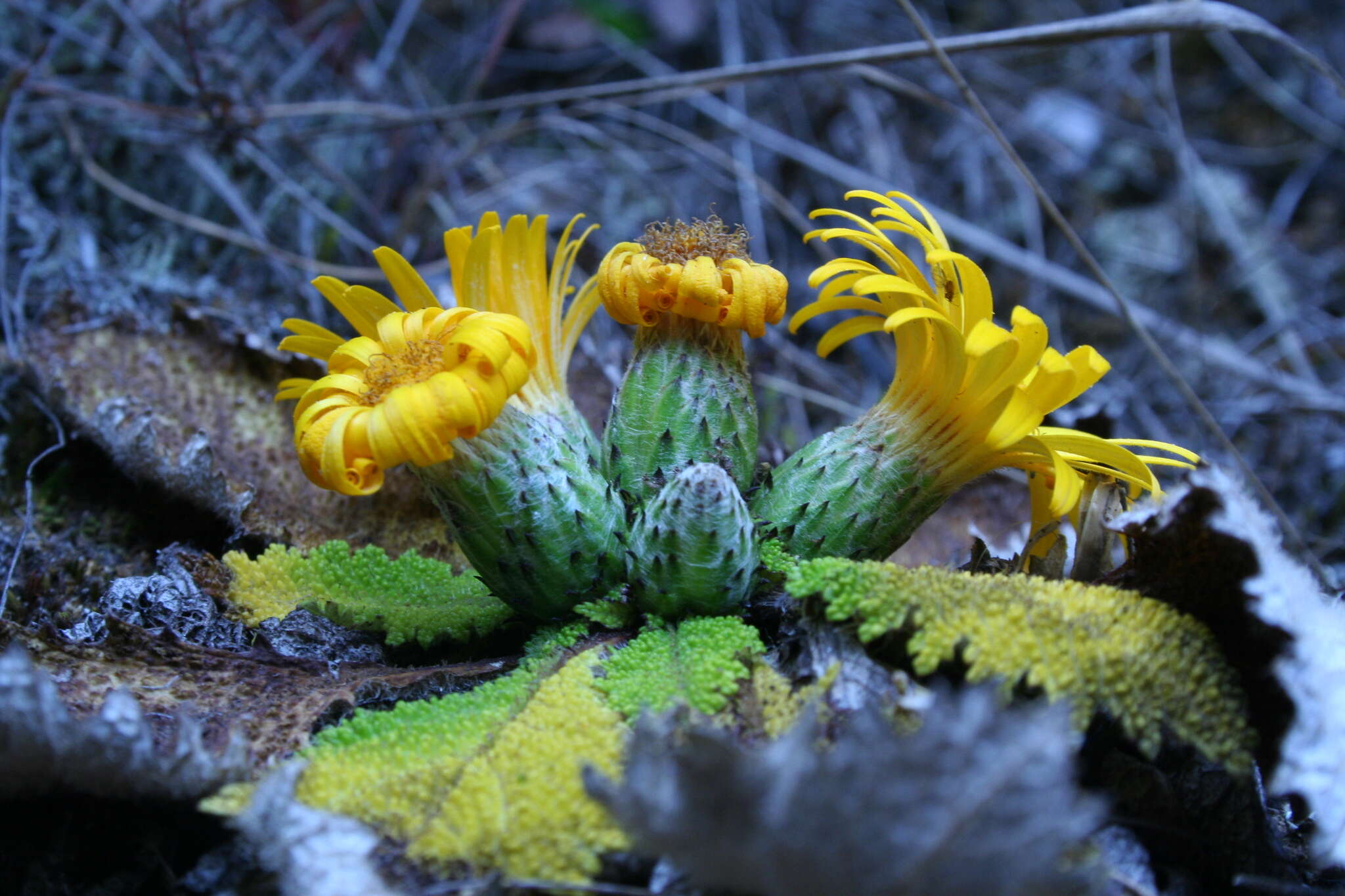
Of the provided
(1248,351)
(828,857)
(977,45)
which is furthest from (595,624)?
(1248,351)

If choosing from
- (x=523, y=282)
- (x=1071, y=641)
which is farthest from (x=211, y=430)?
(x=1071, y=641)

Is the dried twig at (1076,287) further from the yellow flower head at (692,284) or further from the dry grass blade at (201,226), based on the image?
the yellow flower head at (692,284)

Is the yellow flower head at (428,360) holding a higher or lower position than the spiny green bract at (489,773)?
higher

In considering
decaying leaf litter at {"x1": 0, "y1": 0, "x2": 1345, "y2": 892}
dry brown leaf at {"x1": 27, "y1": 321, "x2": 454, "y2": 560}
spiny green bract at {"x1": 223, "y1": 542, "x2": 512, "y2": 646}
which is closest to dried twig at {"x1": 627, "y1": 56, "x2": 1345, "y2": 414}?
decaying leaf litter at {"x1": 0, "y1": 0, "x2": 1345, "y2": 892}

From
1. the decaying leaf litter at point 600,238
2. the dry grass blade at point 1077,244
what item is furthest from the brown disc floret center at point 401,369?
the dry grass blade at point 1077,244

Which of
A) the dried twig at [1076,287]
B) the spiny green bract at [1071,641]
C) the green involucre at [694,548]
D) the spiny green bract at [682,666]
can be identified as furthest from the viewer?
the dried twig at [1076,287]

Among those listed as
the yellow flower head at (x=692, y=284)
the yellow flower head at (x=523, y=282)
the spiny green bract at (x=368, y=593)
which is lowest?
the spiny green bract at (x=368, y=593)
